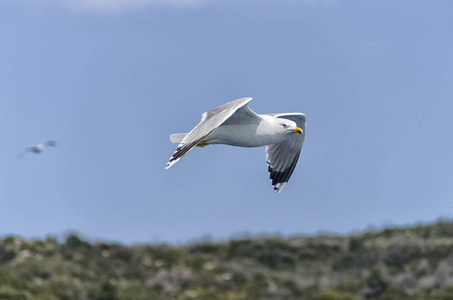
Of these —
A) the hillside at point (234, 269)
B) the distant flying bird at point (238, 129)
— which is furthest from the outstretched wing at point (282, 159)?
the hillside at point (234, 269)

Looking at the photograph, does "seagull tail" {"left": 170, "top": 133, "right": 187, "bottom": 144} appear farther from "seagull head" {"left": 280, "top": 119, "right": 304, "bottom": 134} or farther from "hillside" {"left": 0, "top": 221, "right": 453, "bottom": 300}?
"hillside" {"left": 0, "top": 221, "right": 453, "bottom": 300}

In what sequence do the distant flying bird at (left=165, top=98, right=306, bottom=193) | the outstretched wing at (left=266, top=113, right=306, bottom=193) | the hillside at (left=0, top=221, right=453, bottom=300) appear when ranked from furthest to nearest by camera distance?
the outstretched wing at (left=266, top=113, right=306, bottom=193)
the hillside at (left=0, top=221, right=453, bottom=300)
the distant flying bird at (left=165, top=98, right=306, bottom=193)

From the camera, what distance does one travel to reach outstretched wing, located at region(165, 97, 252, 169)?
495 inches

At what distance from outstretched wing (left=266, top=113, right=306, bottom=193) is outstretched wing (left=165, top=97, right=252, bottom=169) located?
10.3 feet

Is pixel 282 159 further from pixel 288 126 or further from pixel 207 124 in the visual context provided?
pixel 207 124

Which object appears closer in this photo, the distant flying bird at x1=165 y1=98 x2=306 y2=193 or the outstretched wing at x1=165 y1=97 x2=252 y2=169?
the outstretched wing at x1=165 y1=97 x2=252 y2=169

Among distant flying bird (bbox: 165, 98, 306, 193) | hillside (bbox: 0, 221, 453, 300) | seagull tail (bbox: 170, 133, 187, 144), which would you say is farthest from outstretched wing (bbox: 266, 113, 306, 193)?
seagull tail (bbox: 170, 133, 187, 144)

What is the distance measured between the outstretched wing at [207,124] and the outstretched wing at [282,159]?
10.3ft

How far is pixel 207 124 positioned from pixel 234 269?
319cm

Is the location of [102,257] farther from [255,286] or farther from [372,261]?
[372,261]

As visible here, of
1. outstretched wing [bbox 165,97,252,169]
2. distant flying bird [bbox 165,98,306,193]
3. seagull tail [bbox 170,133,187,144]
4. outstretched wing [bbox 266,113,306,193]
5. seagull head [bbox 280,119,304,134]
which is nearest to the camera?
outstretched wing [bbox 165,97,252,169]

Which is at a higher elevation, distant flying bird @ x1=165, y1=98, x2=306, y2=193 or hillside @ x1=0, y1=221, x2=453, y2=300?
distant flying bird @ x1=165, y1=98, x2=306, y2=193

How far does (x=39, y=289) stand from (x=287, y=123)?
5105 mm

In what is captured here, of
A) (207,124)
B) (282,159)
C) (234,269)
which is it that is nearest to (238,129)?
(207,124)
